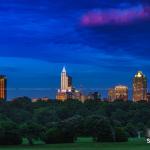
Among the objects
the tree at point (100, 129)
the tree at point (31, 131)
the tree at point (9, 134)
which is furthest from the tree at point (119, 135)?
the tree at point (9, 134)

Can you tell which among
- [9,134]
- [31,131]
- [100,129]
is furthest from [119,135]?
[9,134]

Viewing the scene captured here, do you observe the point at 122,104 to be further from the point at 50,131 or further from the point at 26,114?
the point at 50,131

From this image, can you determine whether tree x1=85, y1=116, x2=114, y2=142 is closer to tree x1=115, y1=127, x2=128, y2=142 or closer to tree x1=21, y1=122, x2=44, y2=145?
tree x1=115, y1=127, x2=128, y2=142

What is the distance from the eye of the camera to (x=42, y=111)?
116 meters

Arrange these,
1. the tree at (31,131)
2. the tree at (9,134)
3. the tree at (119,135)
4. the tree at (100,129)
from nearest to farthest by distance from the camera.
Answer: the tree at (31,131) < the tree at (9,134) < the tree at (100,129) < the tree at (119,135)

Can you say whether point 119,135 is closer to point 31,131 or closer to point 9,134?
point 31,131

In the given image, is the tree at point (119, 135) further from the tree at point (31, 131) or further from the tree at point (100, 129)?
the tree at point (31, 131)

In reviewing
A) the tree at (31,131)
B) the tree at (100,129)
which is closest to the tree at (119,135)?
the tree at (100,129)

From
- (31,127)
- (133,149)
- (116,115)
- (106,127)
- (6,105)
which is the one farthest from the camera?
(6,105)

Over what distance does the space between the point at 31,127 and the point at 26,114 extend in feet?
168

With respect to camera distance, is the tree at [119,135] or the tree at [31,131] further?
the tree at [119,135]

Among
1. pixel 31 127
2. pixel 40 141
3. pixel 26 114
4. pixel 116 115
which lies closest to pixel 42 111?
pixel 26 114

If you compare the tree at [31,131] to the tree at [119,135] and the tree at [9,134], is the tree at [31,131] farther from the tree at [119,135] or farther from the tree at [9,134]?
the tree at [119,135]

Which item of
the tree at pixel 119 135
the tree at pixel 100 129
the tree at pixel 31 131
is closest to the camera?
the tree at pixel 31 131
